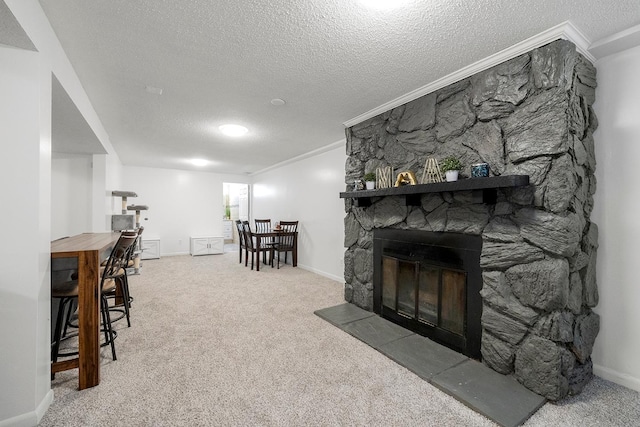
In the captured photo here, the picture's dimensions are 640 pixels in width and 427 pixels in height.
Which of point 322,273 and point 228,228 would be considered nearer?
point 322,273

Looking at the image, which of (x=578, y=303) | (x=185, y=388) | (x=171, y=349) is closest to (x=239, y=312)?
(x=171, y=349)

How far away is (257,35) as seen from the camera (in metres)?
1.77

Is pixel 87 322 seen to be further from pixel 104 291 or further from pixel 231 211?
pixel 231 211

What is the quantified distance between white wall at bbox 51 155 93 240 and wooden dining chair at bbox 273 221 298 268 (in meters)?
2.91

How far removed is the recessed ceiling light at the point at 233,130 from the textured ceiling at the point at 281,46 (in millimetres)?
373

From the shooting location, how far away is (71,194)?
3.96 meters

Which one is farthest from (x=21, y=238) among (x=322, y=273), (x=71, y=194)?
(x=322, y=273)

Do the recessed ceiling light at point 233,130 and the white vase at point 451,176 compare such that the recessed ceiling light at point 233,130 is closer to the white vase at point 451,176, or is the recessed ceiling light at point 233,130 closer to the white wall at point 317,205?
the white wall at point 317,205

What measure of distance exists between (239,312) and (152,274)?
2.69 meters

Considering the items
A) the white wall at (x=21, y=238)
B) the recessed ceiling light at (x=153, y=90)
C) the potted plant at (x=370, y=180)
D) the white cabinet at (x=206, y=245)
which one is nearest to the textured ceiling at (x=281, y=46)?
the recessed ceiling light at (x=153, y=90)

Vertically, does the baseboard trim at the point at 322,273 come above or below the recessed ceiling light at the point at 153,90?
below

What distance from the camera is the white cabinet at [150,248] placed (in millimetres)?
6266

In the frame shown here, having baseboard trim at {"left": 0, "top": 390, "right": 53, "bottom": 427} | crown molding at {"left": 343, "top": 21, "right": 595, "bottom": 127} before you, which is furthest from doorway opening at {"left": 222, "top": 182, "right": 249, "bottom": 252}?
baseboard trim at {"left": 0, "top": 390, "right": 53, "bottom": 427}

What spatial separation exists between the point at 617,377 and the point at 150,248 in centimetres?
732
